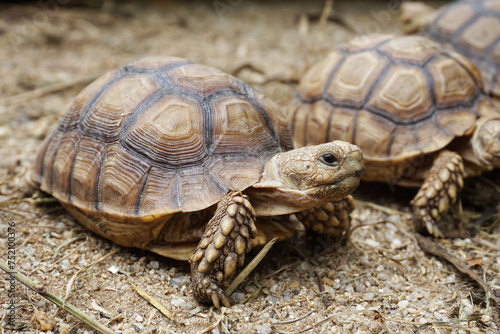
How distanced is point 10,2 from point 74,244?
5.41 metres

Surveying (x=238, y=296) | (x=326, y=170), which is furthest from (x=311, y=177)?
(x=238, y=296)

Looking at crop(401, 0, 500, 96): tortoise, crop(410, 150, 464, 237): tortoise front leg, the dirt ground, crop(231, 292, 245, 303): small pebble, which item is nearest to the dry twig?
the dirt ground

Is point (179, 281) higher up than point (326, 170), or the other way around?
point (326, 170)

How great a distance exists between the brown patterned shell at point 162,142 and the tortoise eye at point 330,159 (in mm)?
372

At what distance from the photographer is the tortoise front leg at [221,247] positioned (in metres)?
2.28

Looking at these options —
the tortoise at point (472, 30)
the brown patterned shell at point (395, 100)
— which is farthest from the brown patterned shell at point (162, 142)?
the tortoise at point (472, 30)

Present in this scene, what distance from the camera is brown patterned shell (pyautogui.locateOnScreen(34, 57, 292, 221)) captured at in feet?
8.04

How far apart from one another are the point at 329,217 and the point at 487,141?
1405mm

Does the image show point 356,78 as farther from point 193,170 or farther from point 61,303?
point 61,303

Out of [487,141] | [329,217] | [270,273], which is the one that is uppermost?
[487,141]

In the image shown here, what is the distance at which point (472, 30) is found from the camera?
4770mm

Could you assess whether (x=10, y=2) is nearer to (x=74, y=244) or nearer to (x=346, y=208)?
(x=74, y=244)

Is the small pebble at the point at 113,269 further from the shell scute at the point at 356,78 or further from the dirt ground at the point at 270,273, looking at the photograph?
the shell scute at the point at 356,78

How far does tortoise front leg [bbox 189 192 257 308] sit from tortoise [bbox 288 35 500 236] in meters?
1.44
